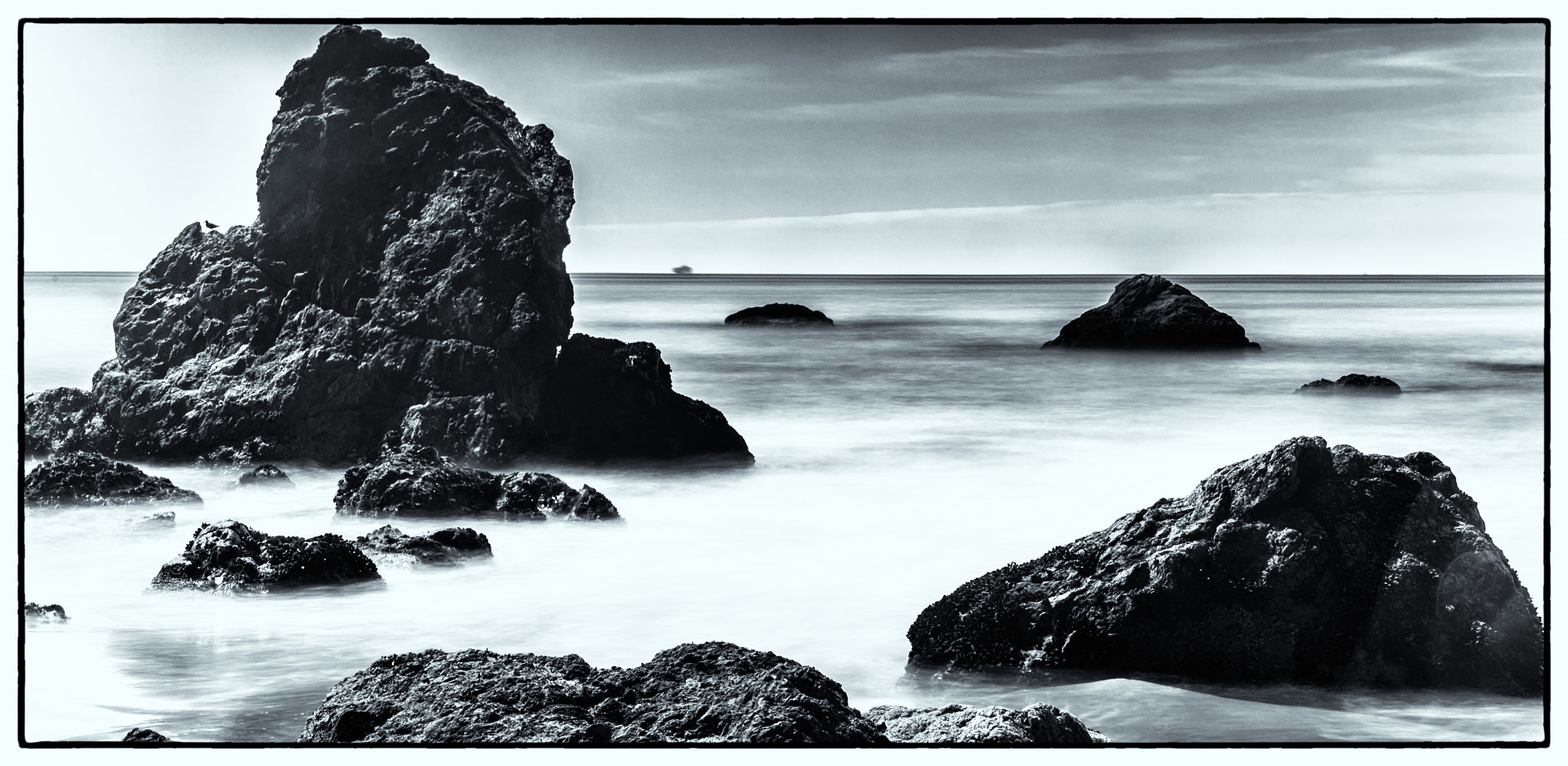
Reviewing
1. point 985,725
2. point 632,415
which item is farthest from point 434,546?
→ point 985,725

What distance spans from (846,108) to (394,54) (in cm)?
141

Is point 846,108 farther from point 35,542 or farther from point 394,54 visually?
point 35,542

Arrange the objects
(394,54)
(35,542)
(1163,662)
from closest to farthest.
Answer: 1. (1163,662)
2. (35,542)
3. (394,54)

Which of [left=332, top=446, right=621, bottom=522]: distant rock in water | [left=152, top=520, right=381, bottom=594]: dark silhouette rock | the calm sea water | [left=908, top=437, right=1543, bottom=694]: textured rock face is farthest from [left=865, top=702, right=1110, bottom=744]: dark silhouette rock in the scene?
[left=152, top=520, right=381, bottom=594]: dark silhouette rock

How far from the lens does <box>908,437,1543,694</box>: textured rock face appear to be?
14.0 feet

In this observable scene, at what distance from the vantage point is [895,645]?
4418 mm

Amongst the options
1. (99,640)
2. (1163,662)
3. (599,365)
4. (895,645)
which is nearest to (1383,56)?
(1163,662)

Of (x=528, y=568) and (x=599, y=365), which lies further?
(x=599, y=365)

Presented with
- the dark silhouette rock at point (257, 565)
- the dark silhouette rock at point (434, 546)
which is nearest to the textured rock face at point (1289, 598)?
the dark silhouette rock at point (434, 546)

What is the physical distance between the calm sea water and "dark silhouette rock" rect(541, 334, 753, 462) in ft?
0.22

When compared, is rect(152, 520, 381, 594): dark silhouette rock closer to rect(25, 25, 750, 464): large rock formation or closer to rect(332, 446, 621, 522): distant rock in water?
rect(332, 446, 621, 522): distant rock in water

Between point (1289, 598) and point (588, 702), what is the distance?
190 centimetres

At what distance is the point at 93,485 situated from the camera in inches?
185

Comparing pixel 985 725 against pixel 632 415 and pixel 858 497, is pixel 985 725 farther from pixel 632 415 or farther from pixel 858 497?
pixel 632 415
